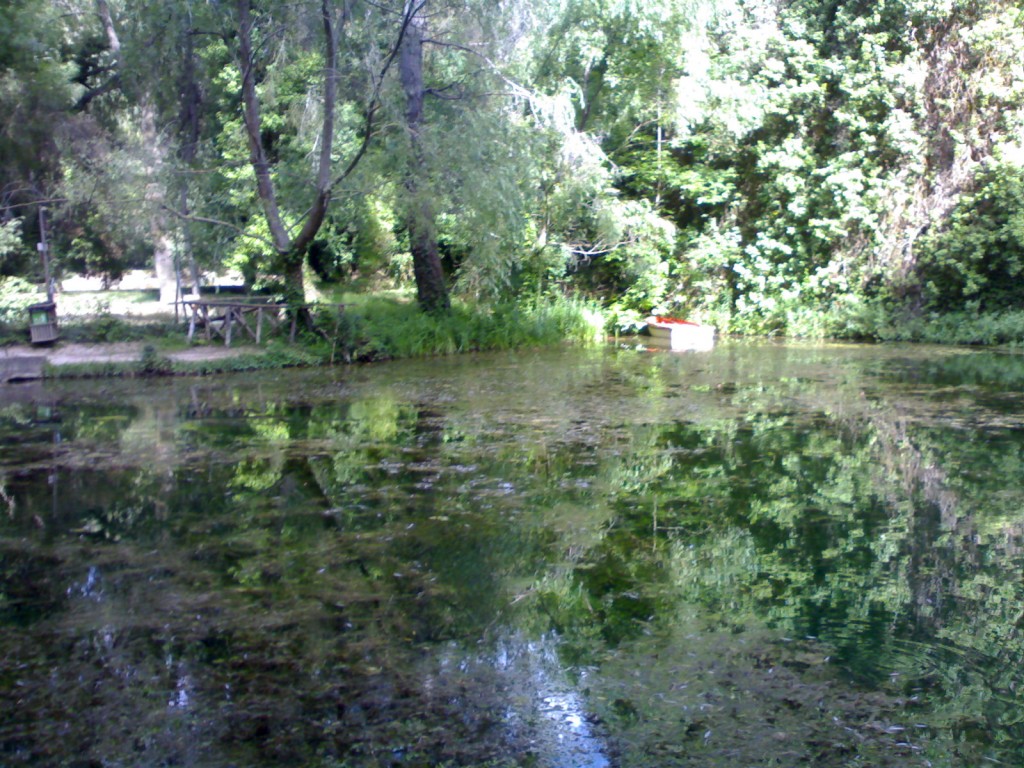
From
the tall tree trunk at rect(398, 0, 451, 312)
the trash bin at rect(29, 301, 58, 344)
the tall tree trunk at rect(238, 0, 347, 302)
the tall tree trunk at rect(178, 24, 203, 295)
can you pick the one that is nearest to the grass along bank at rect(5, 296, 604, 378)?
the trash bin at rect(29, 301, 58, 344)

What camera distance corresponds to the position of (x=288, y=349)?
1572 cm

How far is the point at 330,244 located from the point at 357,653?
16933 millimetres

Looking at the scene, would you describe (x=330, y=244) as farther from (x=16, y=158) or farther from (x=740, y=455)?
(x=740, y=455)

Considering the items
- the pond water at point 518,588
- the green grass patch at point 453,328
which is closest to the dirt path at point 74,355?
the green grass patch at point 453,328

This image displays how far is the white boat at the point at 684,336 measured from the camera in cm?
1783

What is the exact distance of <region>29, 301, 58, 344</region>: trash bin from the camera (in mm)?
15422

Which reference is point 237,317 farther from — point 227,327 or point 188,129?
point 188,129

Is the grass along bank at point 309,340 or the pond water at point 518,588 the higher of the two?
the grass along bank at point 309,340

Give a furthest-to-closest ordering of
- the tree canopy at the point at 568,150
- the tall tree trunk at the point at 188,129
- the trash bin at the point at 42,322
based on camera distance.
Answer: the tall tree trunk at the point at 188,129, the tree canopy at the point at 568,150, the trash bin at the point at 42,322

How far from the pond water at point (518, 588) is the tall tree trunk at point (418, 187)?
5449mm

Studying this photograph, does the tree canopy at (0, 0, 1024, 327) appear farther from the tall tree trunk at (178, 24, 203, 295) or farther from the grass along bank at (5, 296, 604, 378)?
the grass along bank at (5, 296, 604, 378)

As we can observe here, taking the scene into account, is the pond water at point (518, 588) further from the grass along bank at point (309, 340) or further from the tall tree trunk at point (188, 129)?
the tall tree trunk at point (188, 129)

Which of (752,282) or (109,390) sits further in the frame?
(752,282)

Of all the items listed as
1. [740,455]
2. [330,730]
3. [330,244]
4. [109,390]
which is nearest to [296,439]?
[740,455]
